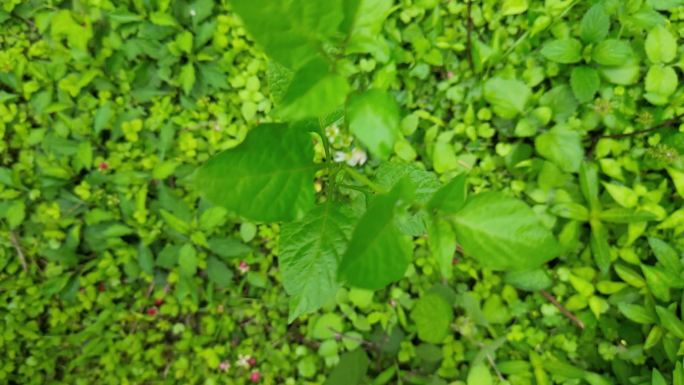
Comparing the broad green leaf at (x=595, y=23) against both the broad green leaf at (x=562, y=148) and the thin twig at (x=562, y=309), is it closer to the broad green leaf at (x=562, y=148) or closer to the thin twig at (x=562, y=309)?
the broad green leaf at (x=562, y=148)

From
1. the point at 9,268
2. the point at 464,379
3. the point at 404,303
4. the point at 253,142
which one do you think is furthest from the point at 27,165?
the point at 464,379

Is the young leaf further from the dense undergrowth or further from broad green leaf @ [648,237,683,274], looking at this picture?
broad green leaf @ [648,237,683,274]

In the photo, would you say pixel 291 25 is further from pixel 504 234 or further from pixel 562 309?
pixel 562 309

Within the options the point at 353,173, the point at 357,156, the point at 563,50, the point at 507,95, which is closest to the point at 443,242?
the point at 353,173

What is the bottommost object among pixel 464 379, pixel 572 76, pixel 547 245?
pixel 464 379

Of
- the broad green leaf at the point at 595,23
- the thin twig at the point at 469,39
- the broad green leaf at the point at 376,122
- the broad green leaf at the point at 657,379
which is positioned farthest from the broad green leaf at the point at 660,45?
the broad green leaf at the point at 376,122

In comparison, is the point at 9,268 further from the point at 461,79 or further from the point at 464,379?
the point at 461,79
